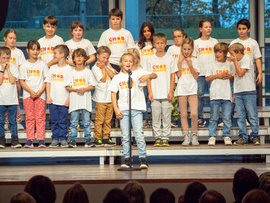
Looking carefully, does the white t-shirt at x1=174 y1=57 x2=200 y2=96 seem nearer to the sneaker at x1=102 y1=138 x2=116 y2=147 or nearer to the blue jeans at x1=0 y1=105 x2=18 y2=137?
the sneaker at x1=102 y1=138 x2=116 y2=147

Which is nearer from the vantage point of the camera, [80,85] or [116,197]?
[116,197]

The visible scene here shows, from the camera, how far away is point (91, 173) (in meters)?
5.55

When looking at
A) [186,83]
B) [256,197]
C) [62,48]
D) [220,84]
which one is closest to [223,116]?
[220,84]

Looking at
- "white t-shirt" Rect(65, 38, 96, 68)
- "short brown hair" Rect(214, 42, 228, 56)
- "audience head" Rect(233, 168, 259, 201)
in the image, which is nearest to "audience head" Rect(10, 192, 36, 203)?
"audience head" Rect(233, 168, 259, 201)

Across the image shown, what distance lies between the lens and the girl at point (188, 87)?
655 cm

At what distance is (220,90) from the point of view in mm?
6551

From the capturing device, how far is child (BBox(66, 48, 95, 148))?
6414 mm

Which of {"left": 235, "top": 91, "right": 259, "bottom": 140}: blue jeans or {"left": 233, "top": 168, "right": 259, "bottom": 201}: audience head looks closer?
{"left": 233, "top": 168, "right": 259, "bottom": 201}: audience head

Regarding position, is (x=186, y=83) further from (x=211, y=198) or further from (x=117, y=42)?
(x=211, y=198)

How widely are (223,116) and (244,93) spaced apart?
426 mm

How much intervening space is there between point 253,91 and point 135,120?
1749 millimetres

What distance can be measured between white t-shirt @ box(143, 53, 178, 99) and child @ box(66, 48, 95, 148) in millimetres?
836

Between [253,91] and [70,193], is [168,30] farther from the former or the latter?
[70,193]

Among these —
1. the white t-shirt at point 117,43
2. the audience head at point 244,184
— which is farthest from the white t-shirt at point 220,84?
the audience head at point 244,184
